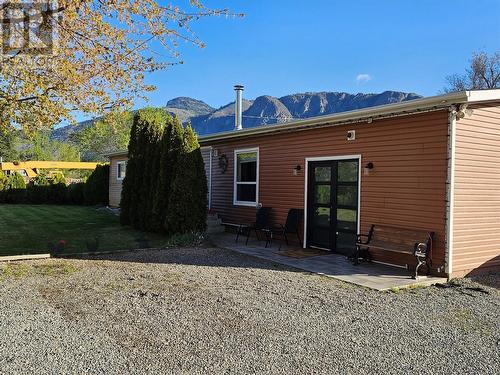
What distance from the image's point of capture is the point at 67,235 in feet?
34.6

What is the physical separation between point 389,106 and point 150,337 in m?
5.15

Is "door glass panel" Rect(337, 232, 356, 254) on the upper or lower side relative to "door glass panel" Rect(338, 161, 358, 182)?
lower

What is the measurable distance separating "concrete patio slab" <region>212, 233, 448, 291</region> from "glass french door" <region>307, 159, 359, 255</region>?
14.6 inches

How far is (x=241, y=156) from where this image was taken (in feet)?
36.5

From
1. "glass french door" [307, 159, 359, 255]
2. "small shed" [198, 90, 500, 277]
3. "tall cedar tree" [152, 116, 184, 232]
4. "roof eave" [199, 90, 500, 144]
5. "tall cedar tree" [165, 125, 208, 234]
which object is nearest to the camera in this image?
"roof eave" [199, 90, 500, 144]

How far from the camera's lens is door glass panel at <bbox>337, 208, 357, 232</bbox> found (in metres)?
7.90

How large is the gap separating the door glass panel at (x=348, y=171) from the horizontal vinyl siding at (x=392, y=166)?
20cm

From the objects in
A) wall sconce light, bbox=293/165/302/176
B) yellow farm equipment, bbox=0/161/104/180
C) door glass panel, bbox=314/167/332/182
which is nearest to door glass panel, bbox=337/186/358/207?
door glass panel, bbox=314/167/332/182

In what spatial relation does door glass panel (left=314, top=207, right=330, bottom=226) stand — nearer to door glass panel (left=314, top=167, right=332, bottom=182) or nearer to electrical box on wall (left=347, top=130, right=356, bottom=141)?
door glass panel (left=314, top=167, right=332, bottom=182)

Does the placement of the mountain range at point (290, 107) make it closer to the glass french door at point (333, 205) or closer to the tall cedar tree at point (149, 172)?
the tall cedar tree at point (149, 172)

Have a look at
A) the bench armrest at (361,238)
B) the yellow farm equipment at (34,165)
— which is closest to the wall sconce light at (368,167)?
the bench armrest at (361,238)

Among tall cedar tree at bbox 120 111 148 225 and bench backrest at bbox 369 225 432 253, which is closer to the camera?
bench backrest at bbox 369 225 432 253

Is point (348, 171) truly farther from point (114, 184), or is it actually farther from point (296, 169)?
point (114, 184)

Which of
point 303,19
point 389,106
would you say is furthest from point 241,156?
point 389,106
